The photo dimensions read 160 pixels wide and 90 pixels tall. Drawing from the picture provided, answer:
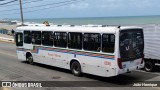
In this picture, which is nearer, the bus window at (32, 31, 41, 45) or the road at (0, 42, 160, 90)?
the road at (0, 42, 160, 90)

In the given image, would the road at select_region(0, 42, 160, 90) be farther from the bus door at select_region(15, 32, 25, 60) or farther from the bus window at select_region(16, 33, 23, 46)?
the bus window at select_region(16, 33, 23, 46)

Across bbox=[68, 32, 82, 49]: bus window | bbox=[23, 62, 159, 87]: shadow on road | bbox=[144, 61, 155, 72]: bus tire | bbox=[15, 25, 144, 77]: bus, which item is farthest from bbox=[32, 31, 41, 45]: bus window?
bbox=[144, 61, 155, 72]: bus tire

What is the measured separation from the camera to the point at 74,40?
15414 millimetres

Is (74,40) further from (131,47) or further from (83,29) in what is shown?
(131,47)

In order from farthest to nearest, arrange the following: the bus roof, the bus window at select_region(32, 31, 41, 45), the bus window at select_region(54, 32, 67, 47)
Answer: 1. the bus window at select_region(32, 31, 41, 45)
2. the bus window at select_region(54, 32, 67, 47)
3. the bus roof

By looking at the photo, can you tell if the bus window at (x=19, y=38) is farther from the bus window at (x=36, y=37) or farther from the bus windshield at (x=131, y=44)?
the bus windshield at (x=131, y=44)

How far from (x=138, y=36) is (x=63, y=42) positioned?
4.33 m

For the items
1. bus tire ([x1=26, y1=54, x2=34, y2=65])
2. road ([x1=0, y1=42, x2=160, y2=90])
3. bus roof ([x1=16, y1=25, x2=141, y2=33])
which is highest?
bus roof ([x1=16, y1=25, x2=141, y2=33])

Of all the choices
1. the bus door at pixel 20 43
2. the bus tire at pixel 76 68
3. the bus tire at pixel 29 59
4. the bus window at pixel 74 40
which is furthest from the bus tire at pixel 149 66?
the bus door at pixel 20 43

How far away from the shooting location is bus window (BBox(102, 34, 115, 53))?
13141 millimetres

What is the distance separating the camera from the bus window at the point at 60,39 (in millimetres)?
16080

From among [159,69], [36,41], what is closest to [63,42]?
[36,41]

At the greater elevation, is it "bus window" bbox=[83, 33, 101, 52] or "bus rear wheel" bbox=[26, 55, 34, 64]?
"bus window" bbox=[83, 33, 101, 52]

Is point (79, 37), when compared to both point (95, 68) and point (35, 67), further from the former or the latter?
point (35, 67)
